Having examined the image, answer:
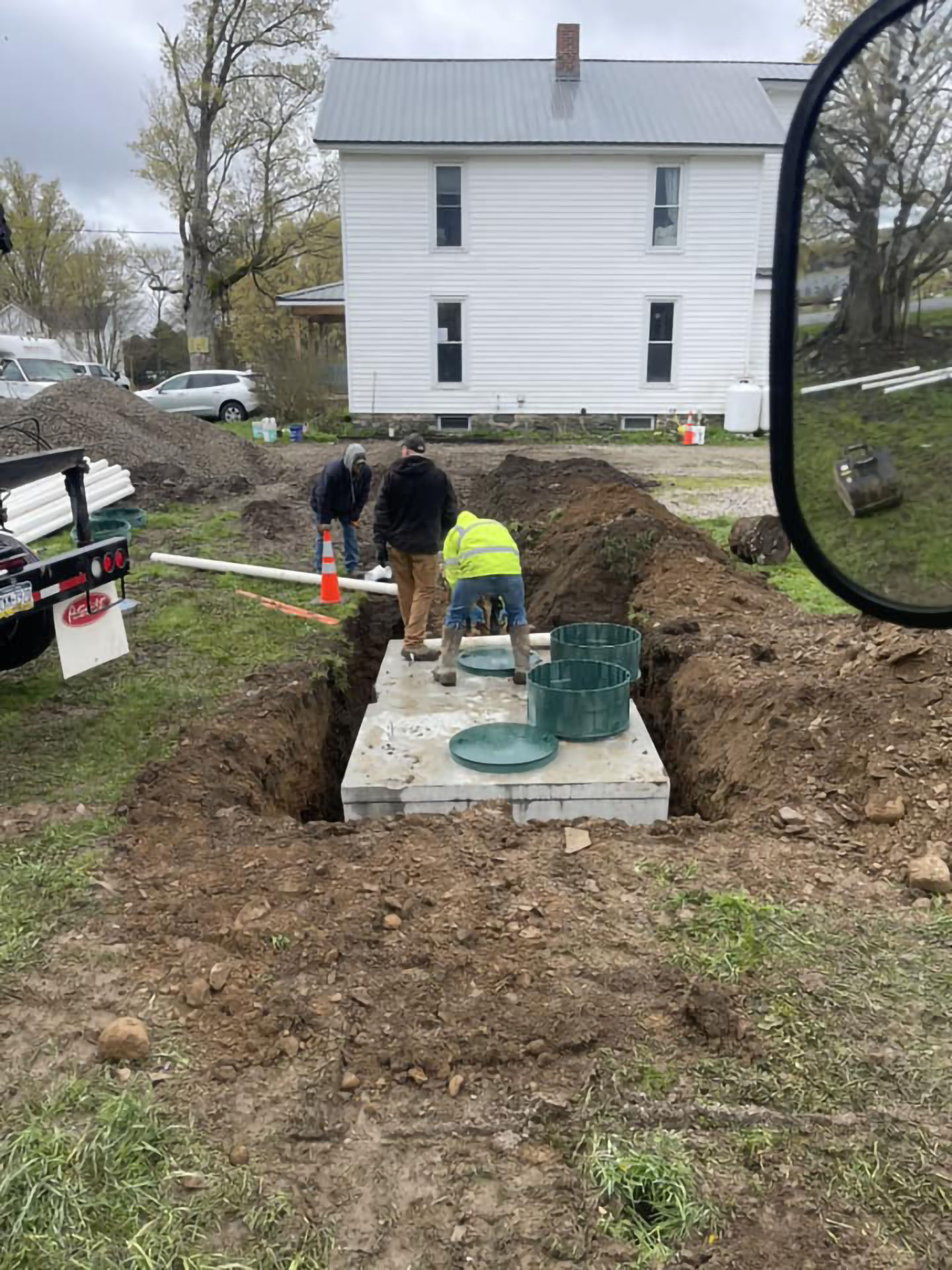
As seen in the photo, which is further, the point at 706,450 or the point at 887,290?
the point at 706,450

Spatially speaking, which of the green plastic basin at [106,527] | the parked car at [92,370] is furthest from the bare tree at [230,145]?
the green plastic basin at [106,527]

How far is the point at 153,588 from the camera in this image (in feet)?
28.3

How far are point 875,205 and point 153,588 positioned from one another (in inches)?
323

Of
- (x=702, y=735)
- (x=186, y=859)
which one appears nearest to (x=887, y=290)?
(x=186, y=859)

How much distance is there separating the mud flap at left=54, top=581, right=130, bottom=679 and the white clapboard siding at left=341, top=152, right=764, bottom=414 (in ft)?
56.6

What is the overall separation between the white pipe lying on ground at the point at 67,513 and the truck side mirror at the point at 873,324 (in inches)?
344

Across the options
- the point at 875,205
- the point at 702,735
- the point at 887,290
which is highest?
the point at 875,205

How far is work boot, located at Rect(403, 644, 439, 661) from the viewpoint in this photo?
290 inches

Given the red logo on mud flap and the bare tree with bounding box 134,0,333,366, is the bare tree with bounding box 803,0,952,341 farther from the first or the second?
the bare tree with bounding box 134,0,333,366

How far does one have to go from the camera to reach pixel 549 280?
835 inches

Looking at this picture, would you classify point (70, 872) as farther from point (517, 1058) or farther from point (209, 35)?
point (209, 35)

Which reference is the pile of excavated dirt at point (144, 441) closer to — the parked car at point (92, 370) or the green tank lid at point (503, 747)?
the parked car at point (92, 370)

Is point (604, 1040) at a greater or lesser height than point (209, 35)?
lesser

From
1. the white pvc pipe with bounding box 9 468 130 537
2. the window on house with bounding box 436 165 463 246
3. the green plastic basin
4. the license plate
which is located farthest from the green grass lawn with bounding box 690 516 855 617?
the window on house with bounding box 436 165 463 246
